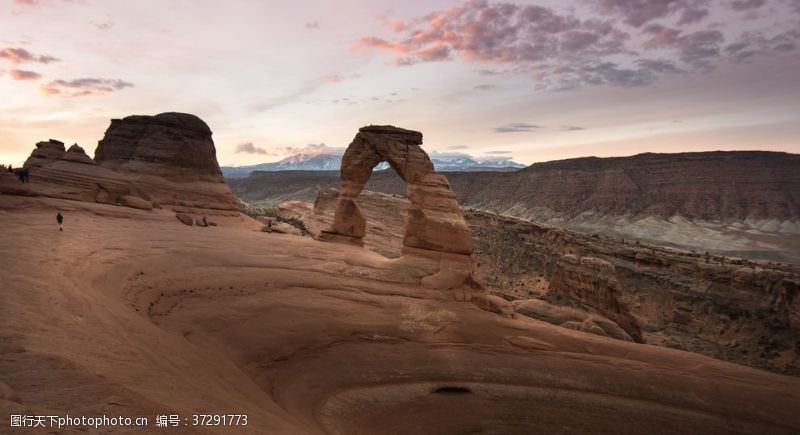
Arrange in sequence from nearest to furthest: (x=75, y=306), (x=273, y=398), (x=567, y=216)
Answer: (x=75, y=306) → (x=273, y=398) → (x=567, y=216)

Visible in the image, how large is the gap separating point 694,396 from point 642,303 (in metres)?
21.6

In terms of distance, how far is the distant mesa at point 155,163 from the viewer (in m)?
28.8

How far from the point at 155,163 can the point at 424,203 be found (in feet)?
96.0

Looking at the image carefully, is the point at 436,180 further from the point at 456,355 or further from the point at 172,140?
the point at 172,140

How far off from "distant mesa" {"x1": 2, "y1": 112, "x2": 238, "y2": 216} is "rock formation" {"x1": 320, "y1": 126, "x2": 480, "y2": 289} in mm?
15830

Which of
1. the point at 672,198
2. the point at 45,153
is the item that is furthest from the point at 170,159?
the point at 672,198

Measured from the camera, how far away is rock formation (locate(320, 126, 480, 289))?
16.9 m

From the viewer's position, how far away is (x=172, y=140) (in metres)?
38.4

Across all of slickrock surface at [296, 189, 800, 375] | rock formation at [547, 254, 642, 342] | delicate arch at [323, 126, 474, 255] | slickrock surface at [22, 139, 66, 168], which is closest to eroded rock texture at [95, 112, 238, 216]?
slickrock surface at [22, 139, 66, 168]

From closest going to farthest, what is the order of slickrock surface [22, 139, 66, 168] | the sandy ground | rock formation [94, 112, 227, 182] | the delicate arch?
the sandy ground, the delicate arch, slickrock surface [22, 139, 66, 168], rock formation [94, 112, 227, 182]

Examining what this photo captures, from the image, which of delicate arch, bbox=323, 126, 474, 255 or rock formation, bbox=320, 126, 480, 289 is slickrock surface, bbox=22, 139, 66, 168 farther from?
rock formation, bbox=320, 126, 480, 289

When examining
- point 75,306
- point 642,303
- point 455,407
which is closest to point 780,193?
point 642,303

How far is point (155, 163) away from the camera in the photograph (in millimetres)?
36750

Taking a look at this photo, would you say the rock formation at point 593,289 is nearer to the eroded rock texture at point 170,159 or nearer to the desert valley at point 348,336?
the desert valley at point 348,336
